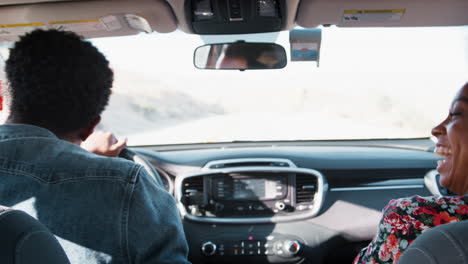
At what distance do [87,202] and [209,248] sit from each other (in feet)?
8.13

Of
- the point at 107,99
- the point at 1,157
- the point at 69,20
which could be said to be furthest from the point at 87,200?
the point at 69,20

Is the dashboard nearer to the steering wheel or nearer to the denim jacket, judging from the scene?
the steering wheel

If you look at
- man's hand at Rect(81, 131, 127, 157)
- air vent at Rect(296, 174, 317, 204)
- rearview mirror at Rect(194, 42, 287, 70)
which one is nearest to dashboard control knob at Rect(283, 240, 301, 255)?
air vent at Rect(296, 174, 317, 204)

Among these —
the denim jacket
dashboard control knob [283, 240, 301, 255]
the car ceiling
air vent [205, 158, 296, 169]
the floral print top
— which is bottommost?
dashboard control knob [283, 240, 301, 255]

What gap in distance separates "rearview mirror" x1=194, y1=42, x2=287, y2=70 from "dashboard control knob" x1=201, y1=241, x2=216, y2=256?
159cm

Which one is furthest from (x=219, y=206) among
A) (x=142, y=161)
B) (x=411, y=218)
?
(x=411, y=218)

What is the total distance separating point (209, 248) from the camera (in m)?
4.06

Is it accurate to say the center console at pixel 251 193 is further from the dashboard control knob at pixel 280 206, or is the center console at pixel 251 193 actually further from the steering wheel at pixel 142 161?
the steering wheel at pixel 142 161

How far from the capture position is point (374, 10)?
3217mm

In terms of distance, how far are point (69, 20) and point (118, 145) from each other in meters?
1.02

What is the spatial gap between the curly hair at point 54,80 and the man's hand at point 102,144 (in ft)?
4.09

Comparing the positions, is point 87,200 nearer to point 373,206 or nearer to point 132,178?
point 132,178

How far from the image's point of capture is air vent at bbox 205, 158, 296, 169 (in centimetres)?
415

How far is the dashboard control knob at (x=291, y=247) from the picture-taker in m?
4.00
